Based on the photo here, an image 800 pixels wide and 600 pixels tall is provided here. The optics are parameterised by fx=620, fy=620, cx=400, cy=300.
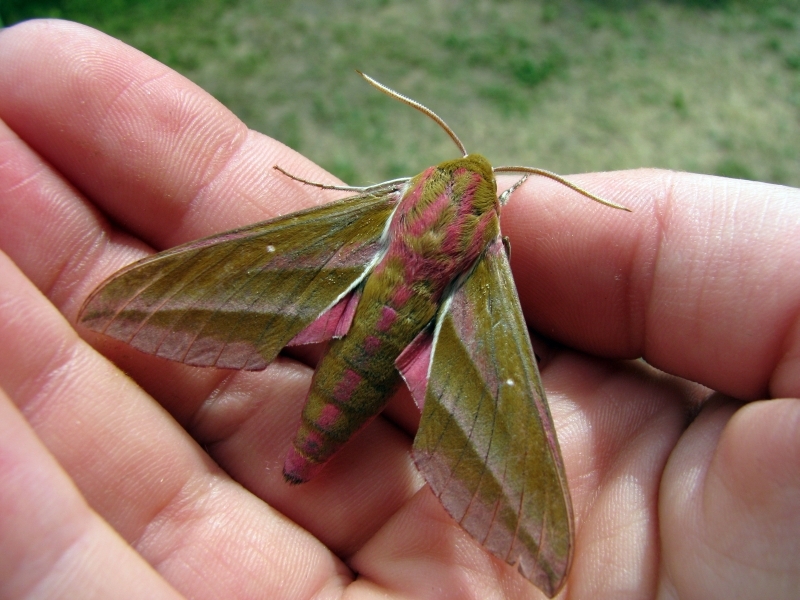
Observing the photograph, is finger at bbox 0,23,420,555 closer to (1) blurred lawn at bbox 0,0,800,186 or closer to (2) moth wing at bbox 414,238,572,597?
(2) moth wing at bbox 414,238,572,597

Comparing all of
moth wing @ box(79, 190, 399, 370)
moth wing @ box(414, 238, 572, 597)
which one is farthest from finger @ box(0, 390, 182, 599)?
moth wing @ box(414, 238, 572, 597)

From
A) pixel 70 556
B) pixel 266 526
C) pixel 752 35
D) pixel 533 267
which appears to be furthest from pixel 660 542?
pixel 752 35

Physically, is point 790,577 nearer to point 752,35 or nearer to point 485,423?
point 485,423

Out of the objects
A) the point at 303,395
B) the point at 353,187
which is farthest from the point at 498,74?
the point at 303,395

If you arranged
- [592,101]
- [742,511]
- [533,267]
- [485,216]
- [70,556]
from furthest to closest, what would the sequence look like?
[592,101] < [533,267] < [485,216] < [742,511] < [70,556]

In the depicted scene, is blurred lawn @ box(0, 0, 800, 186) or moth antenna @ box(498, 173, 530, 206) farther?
blurred lawn @ box(0, 0, 800, 186)

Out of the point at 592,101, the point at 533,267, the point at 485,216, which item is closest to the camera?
the point at 485,216
